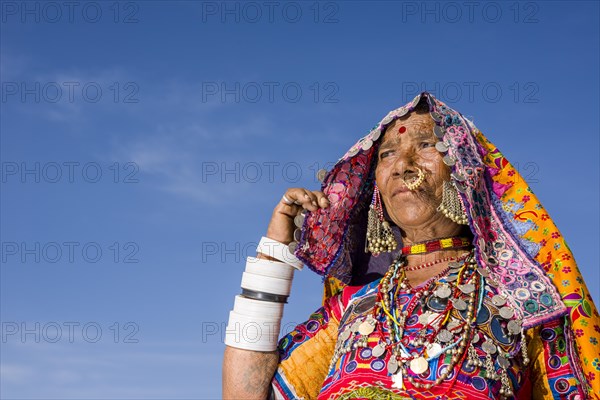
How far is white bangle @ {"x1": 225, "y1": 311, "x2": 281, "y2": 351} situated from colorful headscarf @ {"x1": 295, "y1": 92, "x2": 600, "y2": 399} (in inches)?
19.6

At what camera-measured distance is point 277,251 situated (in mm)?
4910

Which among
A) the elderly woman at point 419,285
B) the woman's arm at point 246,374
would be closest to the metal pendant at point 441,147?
the elderly woman at point 419,285

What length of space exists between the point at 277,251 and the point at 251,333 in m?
0.54

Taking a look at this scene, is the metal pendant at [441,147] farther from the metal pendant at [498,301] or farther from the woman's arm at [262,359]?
the metal pendant at [498,301]

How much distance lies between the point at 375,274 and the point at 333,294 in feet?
1.08

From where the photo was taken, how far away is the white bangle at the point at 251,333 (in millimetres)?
4816

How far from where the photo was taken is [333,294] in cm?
534

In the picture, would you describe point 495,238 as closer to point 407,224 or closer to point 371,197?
point 407,224

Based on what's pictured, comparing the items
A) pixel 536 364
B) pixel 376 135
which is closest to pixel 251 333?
pixel 376 135

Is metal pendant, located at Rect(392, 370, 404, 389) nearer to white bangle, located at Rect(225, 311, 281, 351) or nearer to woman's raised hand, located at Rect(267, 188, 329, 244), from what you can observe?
white bangle, located at Rect(225, 311, 281, 351)

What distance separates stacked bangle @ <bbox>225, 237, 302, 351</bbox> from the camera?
15.8ft

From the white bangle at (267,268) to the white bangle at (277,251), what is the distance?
0.04m

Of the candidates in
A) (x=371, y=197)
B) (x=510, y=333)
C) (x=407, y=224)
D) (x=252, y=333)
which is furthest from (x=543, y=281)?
(x=252, y=333)

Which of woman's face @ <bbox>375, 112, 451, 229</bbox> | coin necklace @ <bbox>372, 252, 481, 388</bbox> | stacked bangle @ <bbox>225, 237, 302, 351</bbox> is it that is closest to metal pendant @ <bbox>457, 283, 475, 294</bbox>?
coin necklace @ <bbox>372, 252, 481, 388</bbox>
